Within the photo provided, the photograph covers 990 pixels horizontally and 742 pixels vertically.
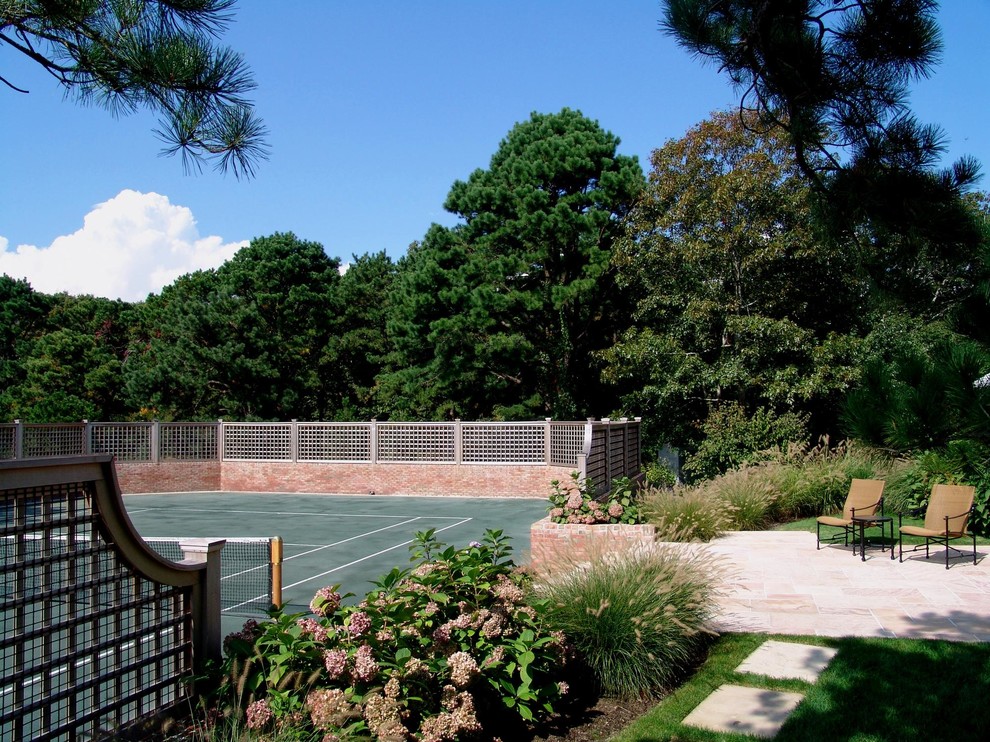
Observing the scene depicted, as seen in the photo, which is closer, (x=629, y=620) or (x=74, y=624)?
(x=74, y=624)

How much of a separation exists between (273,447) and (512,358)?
8.34m

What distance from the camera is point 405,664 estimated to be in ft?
14.5

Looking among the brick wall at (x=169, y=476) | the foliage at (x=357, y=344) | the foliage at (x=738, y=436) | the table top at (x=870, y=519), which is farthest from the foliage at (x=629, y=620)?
the foliage at (x=357, y=344)

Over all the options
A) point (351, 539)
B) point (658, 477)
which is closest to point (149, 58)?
point (351, 539)

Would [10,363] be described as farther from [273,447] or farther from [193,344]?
[273,447]

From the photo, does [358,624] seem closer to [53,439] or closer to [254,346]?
[53,439]

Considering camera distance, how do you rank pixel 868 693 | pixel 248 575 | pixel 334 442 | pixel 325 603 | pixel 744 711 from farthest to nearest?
1. pixel 334 442
2. pixel 248 575
3. pixel 868 693
4. pixel 744 711
5. pixel 325 603

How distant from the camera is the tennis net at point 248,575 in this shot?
7164mm

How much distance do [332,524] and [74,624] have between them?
14.0 metres

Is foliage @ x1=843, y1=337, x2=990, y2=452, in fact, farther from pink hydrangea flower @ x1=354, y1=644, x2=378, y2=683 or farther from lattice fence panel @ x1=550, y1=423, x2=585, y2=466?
lattice fence panel @ x1=550, y1=423, x2=585, y2=466

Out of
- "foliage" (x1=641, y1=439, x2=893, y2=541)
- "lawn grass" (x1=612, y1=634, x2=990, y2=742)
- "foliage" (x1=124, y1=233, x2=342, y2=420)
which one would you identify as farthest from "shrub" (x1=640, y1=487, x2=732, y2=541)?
"foliage" (x1=124, y1=233, x2=342, y2=420)

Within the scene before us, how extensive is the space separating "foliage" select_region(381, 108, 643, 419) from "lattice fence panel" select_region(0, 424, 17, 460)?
1249cm

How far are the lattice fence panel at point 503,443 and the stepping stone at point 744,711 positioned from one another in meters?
17.3

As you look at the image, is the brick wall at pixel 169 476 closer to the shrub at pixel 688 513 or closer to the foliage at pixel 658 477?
the foliage at pixel 658 477
